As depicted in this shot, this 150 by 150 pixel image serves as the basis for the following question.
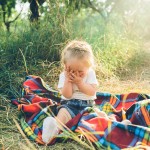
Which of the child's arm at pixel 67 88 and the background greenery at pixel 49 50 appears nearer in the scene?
the child's arm at pixel 67 88

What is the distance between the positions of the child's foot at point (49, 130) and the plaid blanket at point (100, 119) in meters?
0.04

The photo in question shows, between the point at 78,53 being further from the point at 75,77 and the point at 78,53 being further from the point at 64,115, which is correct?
the point at 64,115

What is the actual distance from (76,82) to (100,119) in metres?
0.41

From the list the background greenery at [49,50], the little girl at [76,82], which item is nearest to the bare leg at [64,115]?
the little girl at [76,82]

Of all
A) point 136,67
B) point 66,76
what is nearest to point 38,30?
point 136,67

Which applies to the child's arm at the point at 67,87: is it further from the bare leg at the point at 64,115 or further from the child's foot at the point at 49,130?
the child's foot at the point at 49,130

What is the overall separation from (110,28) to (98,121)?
313 cm

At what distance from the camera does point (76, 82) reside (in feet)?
8.74

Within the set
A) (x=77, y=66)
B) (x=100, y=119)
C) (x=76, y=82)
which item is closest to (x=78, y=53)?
(x=77, y=66)

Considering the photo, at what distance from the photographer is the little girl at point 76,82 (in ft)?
8.56

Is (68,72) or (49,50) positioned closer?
(68,72)

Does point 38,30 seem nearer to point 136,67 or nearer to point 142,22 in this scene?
point 136,67

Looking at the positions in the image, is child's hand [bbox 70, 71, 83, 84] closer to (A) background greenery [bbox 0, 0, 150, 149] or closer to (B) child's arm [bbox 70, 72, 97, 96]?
(B) child's arm [bbox 70, 72, 97, 96]

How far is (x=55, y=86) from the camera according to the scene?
3.61 meters
